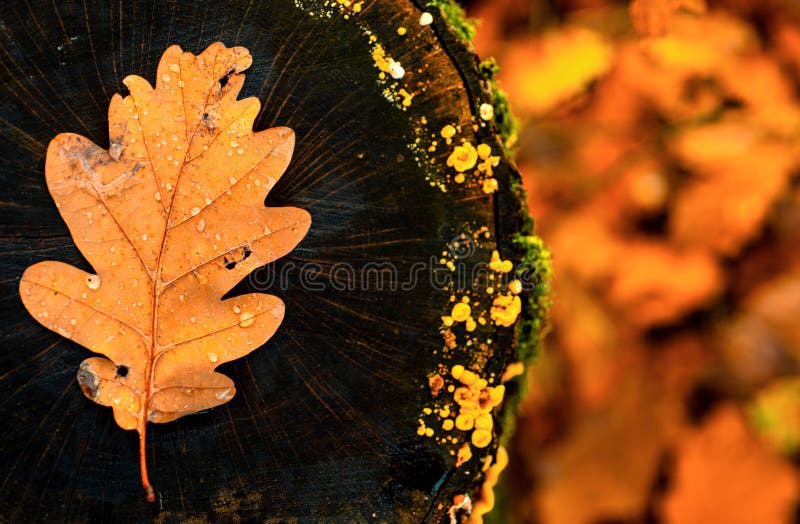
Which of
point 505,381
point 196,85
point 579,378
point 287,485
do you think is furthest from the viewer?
point 579,378

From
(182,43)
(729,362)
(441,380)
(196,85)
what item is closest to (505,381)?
(441,380)

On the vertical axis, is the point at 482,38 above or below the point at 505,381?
above

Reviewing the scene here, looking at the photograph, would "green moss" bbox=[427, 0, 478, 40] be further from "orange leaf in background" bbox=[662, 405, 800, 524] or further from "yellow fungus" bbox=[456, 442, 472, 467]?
"orange leaf in background" bbox=[662, 405, 800, 524]

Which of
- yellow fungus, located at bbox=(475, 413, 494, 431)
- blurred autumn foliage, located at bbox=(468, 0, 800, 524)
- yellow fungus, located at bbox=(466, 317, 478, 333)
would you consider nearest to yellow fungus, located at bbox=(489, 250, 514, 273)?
yellow fungus, located at bbox=(466, 317, 478, 333)

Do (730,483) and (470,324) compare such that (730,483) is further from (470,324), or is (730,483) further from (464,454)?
(470,324)

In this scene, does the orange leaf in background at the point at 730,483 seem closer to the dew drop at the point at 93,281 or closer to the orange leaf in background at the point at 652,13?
the orange leaf in background at the point at 652,13

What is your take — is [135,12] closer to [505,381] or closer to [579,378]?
[505,381]
